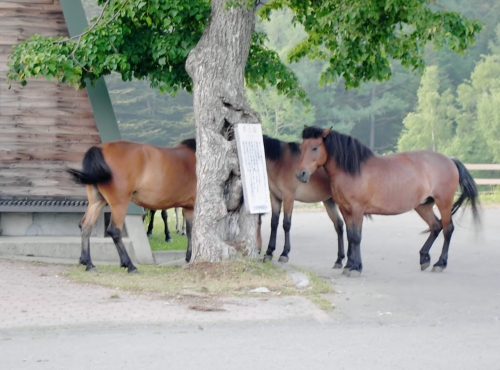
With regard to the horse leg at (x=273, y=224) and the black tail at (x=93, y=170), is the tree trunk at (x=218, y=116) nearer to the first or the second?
the black tail at (x=93, y=170)

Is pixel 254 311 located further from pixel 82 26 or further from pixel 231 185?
pixel 82 26

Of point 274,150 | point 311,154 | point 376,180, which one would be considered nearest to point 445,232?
point 376,180

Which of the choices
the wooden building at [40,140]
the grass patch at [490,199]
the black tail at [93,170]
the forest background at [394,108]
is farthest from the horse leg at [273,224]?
the forest background at [394,108]

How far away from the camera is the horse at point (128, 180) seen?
31.6ft

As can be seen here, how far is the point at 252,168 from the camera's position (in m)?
9.55

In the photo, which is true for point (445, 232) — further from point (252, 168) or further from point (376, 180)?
point (252, 168)

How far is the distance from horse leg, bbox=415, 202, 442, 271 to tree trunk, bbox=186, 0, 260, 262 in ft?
8.70

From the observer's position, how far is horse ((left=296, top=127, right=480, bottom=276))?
399 inches

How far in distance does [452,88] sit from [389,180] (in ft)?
189

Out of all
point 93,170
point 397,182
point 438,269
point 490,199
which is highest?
point 93,170

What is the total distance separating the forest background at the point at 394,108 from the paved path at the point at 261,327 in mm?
39508

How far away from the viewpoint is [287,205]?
1141 centimetres

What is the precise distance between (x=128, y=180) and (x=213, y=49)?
6.72 feet

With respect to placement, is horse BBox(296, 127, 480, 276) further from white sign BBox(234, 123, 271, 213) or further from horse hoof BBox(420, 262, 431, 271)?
white sign BBox(234, 123, 271, 213)
